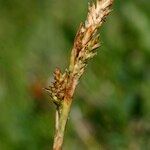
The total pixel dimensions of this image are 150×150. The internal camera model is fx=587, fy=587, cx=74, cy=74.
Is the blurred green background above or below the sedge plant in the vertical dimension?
above

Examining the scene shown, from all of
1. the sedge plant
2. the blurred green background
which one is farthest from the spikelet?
the blurred green background

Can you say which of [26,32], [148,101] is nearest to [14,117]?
[148,101]

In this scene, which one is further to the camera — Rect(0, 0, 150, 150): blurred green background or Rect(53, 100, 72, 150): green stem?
Rect(0, 0, 150, 150): blurred green background

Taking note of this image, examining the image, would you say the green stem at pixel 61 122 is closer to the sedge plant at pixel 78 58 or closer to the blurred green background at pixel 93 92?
the sedge plant at pixel 78 58

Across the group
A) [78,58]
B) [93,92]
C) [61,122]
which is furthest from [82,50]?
[93,92]

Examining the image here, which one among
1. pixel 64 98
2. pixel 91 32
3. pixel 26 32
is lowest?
pixel 64 98

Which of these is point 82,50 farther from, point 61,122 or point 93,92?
point 93,92

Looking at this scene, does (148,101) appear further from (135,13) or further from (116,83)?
(135,13)

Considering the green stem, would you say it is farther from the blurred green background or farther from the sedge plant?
the blurred green background
